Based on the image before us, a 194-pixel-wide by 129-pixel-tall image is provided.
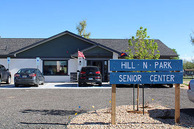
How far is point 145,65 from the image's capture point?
616cm

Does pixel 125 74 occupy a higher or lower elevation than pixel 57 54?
lower

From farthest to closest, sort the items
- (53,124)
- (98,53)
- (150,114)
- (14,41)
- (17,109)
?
(14,41) → (98,53) → (17,109) → (150,114) → (53,124)

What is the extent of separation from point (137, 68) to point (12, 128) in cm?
360

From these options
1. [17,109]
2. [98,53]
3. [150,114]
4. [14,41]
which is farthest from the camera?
[14,41]

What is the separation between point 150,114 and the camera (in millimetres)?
6883

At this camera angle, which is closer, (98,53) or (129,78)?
(129,78)

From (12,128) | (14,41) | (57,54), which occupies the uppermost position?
(14,41)

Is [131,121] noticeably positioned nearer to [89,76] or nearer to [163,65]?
[163,65]

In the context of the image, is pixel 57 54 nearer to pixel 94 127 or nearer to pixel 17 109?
pixel 17 109

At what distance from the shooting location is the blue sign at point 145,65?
605 cm

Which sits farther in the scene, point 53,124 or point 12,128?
point 53,124

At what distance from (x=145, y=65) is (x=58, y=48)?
1820 centimetres

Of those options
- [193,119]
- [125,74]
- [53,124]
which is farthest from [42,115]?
[193,119]

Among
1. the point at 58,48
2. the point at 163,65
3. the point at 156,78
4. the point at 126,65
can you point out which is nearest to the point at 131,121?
the point at 156,78
